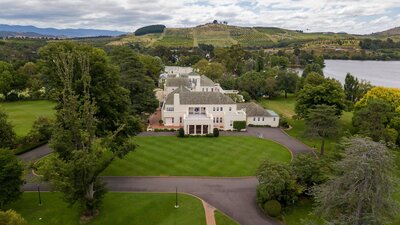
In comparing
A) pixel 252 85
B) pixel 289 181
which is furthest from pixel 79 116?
pixel 252 85

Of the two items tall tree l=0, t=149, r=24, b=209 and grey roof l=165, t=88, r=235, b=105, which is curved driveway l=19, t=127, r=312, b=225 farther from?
grey roof l=165, t=88, r=235, b=105

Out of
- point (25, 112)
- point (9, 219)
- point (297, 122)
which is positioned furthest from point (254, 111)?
point (25, 112)

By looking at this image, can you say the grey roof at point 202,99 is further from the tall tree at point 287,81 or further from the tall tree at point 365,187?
the tall tree at point 365,187

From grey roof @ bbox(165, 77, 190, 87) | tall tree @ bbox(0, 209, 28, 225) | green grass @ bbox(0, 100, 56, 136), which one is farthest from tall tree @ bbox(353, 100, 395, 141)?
green grass @ bbox(0, 100, 56, 136)

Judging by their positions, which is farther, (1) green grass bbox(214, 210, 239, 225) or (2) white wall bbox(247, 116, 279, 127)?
(2) white wall bbox(247, 116, 279, 127)

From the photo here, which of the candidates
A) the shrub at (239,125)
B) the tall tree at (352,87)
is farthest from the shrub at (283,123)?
the tall tree at (352,87)

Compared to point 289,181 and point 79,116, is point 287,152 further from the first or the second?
point 79,116

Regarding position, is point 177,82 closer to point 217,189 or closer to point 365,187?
point 217,189
